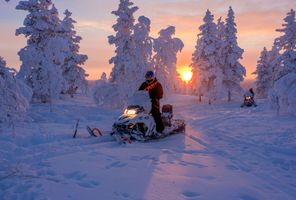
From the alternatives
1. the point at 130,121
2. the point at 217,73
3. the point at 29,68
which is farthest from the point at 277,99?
the point at 217,73

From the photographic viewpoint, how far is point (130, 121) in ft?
40.5

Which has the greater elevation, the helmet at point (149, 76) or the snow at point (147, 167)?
the helmet at point (149, 76)

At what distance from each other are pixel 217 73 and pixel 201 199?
138ft

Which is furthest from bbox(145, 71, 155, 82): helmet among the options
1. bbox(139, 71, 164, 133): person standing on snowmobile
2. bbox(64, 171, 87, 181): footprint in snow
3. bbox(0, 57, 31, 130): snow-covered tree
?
bbox(64, 171, 87, 181): footprint in snow

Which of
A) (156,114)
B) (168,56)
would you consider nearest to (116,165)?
(156,114)

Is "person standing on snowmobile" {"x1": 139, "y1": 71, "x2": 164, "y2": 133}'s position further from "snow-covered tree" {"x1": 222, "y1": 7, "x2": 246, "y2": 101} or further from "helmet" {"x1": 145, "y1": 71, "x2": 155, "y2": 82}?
"snow-covered tree" {"x1": 222, "y1": 7, "x2": 246, "y2": 101}

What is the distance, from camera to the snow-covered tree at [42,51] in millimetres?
26141

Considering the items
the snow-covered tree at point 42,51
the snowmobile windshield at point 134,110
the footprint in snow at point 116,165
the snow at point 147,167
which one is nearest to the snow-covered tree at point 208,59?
the snow-covered tree at point 42,51

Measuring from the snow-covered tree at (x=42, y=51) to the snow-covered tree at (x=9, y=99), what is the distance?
17.9 meters

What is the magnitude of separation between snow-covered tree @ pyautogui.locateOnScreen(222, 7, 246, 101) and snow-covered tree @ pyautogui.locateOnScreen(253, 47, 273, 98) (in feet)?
40.1

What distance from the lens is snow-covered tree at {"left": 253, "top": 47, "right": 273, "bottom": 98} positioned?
194 feet

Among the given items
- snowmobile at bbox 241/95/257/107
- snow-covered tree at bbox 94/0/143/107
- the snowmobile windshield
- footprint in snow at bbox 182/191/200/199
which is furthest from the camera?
snowmobile at bbox 241/95/257/107

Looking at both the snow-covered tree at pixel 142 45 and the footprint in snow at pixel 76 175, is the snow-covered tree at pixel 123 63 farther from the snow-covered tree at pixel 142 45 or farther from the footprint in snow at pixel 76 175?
the footprint in snow at pixel 76 175

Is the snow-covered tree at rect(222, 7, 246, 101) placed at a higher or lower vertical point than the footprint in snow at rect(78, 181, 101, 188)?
higher
